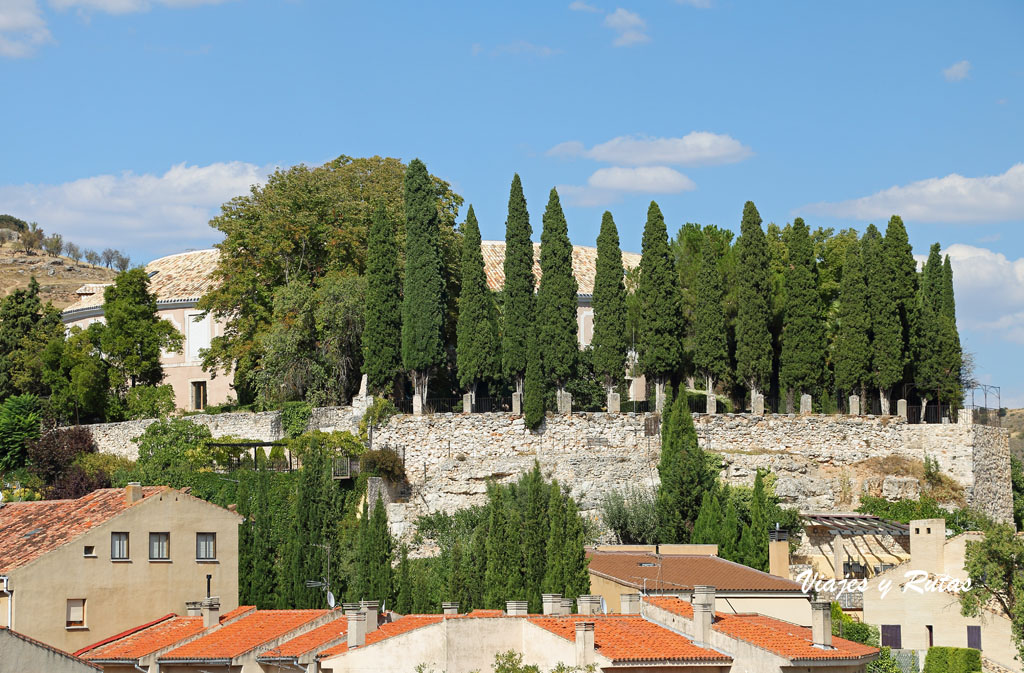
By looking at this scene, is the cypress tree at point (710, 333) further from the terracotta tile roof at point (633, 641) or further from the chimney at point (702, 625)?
the chimney at point (702, 625)

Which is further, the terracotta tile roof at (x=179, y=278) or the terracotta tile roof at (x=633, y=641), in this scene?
the terracotta tile roof at (x=179, y=278)

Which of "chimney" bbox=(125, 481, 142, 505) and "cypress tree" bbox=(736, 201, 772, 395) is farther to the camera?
"cypress tree" bbox=(736, 201, 772, 395)

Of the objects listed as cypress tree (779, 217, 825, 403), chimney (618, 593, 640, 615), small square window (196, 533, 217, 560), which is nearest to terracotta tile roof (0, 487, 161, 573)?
small square window (196, 533, 217, 560)

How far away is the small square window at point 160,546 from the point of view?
42.5 m

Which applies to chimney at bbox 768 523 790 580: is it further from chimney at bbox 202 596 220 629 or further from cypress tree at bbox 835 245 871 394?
chimney at bbox 202 596 220 629

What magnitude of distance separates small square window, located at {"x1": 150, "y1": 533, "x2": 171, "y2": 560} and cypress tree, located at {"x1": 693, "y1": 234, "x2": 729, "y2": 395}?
21.7m

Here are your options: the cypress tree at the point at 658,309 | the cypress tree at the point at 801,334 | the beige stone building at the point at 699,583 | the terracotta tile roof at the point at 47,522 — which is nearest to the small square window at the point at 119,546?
the terracotta tile roof at the point at 47,522

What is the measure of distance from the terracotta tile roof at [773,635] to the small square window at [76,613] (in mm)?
14502

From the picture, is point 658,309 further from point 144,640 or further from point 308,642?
point 308,642

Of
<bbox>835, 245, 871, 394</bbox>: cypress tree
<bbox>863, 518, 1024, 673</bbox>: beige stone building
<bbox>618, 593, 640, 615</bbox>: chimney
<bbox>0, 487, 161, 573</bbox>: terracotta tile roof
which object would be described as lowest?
<bbox>863, 518, 1024, 673</bbox>: beige stone building

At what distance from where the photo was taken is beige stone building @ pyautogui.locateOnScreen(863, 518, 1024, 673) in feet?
150

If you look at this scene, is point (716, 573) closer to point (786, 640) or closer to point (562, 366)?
point (786, 640)

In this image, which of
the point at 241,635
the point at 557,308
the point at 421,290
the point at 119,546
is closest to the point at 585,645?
the point at 241,635

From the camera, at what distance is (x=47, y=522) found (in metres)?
42.9
